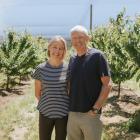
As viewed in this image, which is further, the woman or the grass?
the grass

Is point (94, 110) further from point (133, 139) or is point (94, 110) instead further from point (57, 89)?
point (133, 139)

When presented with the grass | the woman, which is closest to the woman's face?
the woman

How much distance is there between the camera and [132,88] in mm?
22078

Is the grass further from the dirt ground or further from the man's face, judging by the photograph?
the man's face

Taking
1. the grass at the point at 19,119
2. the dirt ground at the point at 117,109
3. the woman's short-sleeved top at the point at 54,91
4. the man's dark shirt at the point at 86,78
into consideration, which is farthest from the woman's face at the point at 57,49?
the grass at the point at 19,119

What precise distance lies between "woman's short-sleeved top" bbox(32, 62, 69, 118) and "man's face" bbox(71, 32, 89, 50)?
0.44 metres

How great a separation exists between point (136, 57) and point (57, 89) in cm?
664

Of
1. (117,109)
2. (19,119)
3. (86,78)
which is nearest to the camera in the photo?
(86,78)

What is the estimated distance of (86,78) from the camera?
5.65 m

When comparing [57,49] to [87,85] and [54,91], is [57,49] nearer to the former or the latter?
[54,91]

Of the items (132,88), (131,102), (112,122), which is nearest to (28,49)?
(132,88)

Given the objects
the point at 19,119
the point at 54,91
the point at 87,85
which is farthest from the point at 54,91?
the point at 19,119

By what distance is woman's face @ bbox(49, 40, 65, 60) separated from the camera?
19.6 feet

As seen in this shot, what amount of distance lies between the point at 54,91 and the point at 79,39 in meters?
0.80
